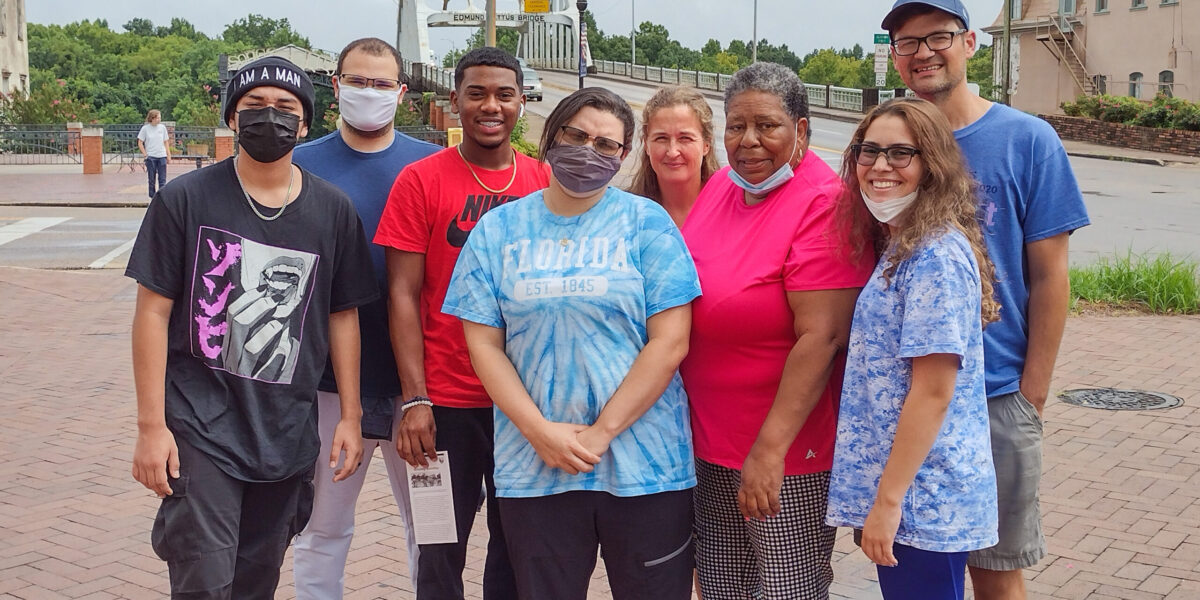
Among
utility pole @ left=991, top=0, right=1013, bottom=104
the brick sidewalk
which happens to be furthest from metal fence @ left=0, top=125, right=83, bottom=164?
utility pole @ left=991, top=0, right=1013, bottom=104

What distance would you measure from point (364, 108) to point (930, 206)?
2130 mm

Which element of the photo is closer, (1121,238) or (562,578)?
(562,578)

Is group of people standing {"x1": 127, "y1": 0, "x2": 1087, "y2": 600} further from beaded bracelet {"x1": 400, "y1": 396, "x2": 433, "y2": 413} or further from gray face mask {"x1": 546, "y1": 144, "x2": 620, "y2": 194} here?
beaded bracelet {"x1": 400, "y1": 396, "x2": 433, "y2": 413}

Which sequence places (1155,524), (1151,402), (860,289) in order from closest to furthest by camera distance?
(860,289) < (1155,524) < (1151,402)

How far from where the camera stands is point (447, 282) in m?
3.70

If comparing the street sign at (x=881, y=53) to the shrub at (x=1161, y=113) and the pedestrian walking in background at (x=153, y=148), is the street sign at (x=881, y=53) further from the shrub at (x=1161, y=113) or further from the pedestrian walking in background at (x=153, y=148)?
the pedestrian walking in background at (x=153, y=148)

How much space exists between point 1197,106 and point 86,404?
3090 centimetres

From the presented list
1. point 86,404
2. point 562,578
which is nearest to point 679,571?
point 562,578

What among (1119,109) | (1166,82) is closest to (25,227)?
(1119,109)

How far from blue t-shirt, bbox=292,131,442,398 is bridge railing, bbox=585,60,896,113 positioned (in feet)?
77.4

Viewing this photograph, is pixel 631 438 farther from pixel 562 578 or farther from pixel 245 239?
pixel 245 239

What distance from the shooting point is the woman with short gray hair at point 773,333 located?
3055 mm

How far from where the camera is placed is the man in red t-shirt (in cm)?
366

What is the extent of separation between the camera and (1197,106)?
100 ft
